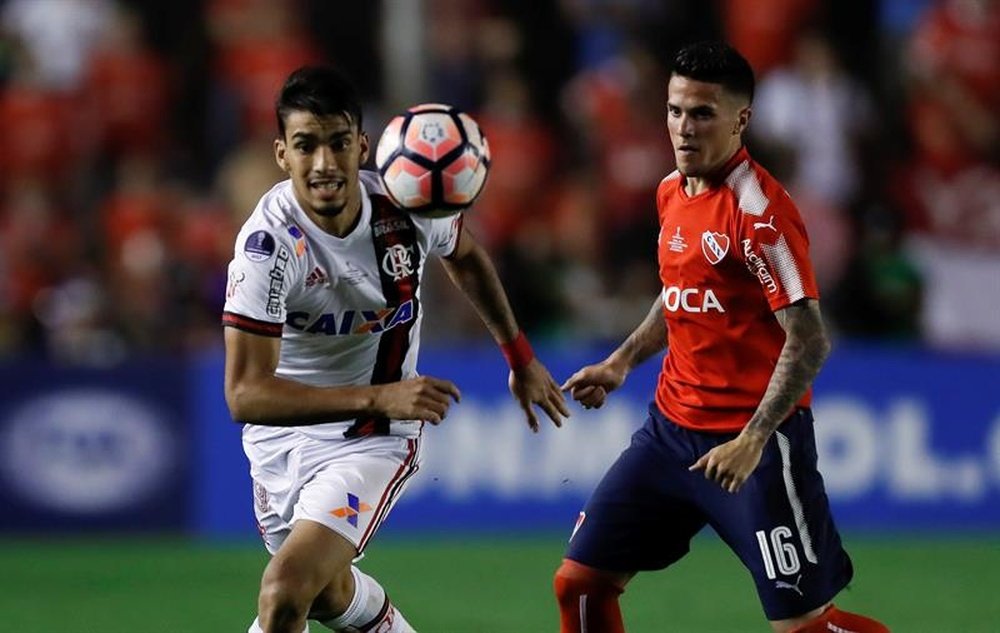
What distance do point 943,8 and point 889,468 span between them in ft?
11.8

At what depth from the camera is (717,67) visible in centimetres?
578

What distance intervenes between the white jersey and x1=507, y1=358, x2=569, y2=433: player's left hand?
38 cm

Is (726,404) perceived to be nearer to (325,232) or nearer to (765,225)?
(765,225)

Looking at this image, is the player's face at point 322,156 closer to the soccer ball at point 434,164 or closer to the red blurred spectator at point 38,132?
the soccer ball at point 434,164

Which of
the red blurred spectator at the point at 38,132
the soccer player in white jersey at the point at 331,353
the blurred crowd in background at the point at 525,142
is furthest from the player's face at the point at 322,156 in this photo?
the red blurred spectator at the point at 38,132

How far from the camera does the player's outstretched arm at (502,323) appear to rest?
6.49 m

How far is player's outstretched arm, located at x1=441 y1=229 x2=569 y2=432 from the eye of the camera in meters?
6.49

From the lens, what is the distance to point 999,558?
1036 centimetres

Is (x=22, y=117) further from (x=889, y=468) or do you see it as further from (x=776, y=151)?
(x=889, y=468)

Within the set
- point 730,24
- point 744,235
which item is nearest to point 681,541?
point 744,235

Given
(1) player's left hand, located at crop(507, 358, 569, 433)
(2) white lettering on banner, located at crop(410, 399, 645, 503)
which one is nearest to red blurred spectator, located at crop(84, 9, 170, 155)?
(2) white lettering on banner, located at crop(410, 399, 645, 503)

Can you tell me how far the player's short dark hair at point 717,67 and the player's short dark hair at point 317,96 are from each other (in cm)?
108

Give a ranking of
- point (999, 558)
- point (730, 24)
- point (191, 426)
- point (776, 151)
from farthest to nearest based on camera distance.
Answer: point (730, 24), point (776, 151), point (191, 426), point (999, 558)

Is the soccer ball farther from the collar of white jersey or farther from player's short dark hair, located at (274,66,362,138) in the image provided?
player's short dark hair, located at (274,66,362,138)
